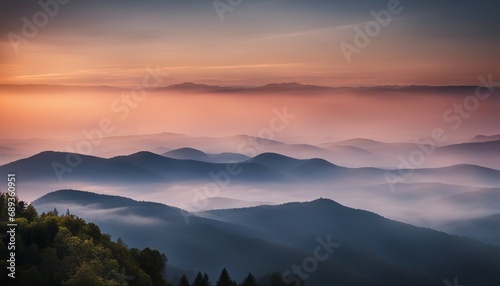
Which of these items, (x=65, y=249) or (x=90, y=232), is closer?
(x=65, y=249)

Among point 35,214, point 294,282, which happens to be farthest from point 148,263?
point 294,282

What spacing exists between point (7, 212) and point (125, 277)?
51.8ft

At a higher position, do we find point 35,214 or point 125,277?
point 35,214

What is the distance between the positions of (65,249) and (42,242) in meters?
3.19

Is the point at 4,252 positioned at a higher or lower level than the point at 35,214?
lower

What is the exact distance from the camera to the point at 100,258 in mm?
60281

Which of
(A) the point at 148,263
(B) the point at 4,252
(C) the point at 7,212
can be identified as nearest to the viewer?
(B) the point at 4,252

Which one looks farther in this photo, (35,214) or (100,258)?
(35,214)

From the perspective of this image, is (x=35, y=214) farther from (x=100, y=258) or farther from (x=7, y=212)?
(x=100, y=258)

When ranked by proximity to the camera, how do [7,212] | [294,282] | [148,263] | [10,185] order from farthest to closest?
[294,282], [148,263], [7,212], [10,185]

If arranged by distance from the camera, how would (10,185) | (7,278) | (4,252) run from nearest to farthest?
(7,278), (4,252), (10,185)

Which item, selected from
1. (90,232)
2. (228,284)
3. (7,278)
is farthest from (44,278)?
(228,284)

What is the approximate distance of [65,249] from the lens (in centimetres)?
5919

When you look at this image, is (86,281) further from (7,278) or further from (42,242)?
(42,242)
